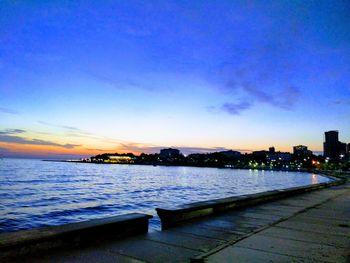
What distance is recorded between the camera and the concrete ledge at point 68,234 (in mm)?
5673

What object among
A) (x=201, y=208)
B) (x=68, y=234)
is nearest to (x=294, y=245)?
(x=201, y=208)

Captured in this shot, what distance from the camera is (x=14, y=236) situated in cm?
595

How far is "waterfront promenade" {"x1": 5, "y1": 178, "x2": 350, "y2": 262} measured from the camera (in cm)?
620

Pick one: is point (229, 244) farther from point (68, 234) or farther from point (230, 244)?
point (68, 234)

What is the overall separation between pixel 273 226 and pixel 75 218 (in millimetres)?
17205

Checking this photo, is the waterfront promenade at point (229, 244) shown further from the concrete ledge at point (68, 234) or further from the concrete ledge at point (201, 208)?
the concrete ledge at point (201, 208)

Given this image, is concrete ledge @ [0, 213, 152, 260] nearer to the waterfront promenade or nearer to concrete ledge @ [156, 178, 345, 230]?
the waterfront promenade

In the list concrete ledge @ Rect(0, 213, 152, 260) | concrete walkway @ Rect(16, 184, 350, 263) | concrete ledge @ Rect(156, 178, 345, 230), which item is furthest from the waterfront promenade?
concrete ledge @ Rect(156, 178, 345, 230)

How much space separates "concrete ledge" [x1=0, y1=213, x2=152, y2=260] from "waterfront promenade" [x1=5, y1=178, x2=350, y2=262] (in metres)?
0.17

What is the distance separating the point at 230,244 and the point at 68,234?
3.58 metres

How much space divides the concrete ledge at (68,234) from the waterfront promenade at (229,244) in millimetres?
170

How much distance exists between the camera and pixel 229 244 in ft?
24.0

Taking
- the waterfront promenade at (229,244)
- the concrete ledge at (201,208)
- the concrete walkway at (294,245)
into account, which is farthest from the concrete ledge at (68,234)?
the concrete walkway at (294,245)

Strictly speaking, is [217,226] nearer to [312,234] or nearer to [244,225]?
[244,225]
